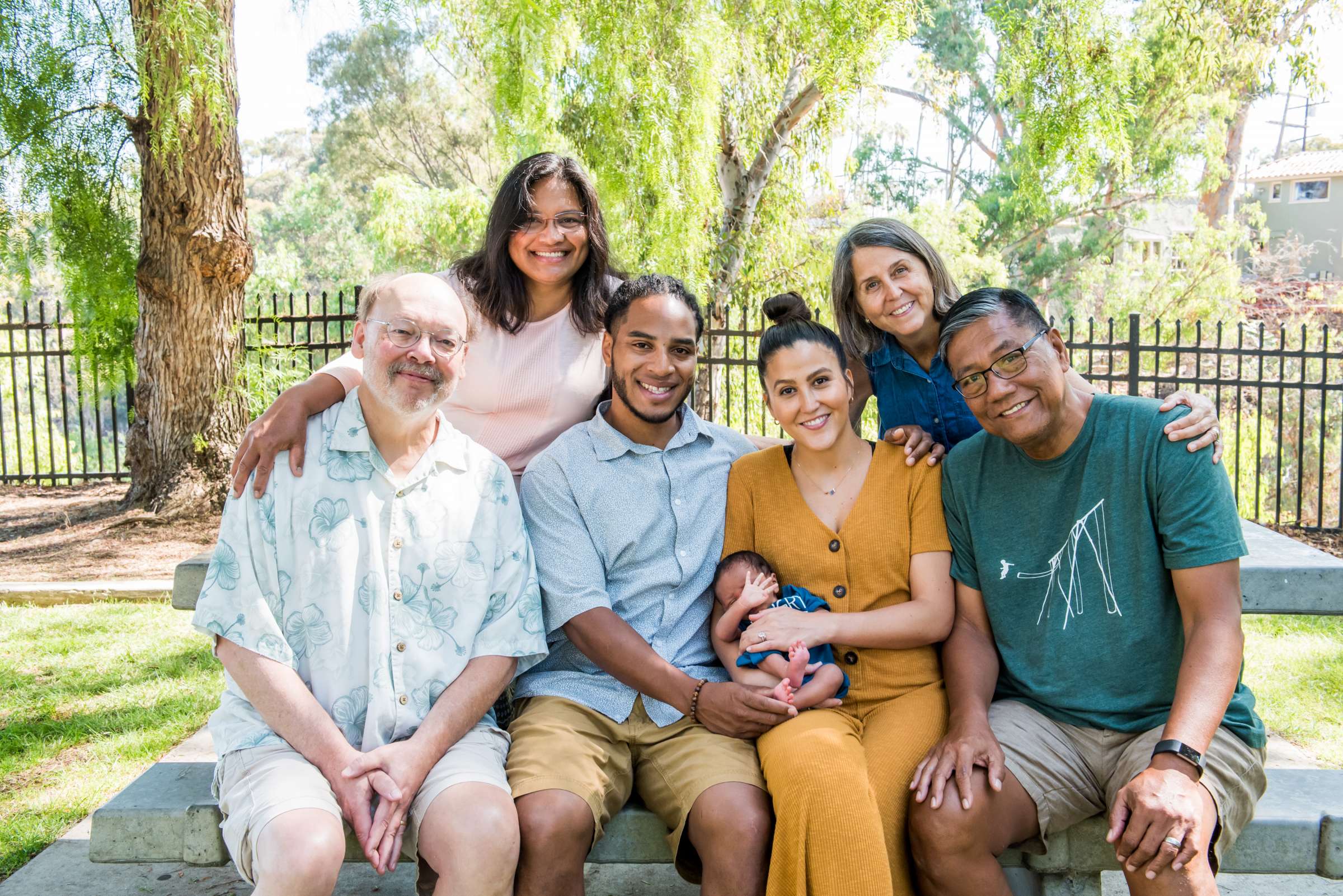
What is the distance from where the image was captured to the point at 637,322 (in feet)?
9.94

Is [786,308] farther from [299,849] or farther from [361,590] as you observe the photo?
[299,849]

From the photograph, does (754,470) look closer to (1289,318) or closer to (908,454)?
(908,454)

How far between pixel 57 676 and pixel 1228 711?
17.6 ft

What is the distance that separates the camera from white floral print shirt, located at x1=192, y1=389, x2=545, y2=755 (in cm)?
253

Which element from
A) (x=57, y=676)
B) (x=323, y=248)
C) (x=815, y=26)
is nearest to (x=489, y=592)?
(x=57, y=676)

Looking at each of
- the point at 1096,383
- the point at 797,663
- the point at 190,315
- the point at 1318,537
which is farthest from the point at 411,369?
the point at 1318,537

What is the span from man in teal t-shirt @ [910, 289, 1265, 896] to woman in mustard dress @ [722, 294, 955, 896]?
0.27 ft

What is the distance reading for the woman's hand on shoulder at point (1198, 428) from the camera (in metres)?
2.51

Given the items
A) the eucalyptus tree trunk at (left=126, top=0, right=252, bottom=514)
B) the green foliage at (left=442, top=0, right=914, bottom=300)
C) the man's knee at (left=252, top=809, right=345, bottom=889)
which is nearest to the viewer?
the man's knee at (left=252, top=809, right=345, bottom=889)

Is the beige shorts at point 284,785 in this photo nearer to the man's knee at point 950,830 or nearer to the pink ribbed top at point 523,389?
the man's knee at point 950,830

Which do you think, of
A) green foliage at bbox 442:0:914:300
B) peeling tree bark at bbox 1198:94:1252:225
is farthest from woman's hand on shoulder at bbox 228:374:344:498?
peeling tree bark at bbox 1198:94:1252:225

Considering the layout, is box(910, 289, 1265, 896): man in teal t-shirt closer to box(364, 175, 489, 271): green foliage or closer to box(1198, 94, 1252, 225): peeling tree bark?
box(364, 175, 489, 271): green foliage

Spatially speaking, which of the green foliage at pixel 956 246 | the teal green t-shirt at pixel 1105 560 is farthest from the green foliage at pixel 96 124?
the green foliage at pixel 956 246

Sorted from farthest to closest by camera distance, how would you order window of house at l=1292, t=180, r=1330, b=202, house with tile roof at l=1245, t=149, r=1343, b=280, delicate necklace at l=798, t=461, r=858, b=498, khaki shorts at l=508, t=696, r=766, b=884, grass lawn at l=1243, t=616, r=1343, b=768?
1. window of house at l=1292, t=180, r=1330, b=202
2. house with tile roof at l=1245, t=149, r=1343, b=280
3. grass lawn at l=1243, t=616, r=1343, b=768
4. delicate necklace at l=798, t=461, r=858, b=498
5. khaki shorts at l=508, t=696, r=766, b=884
